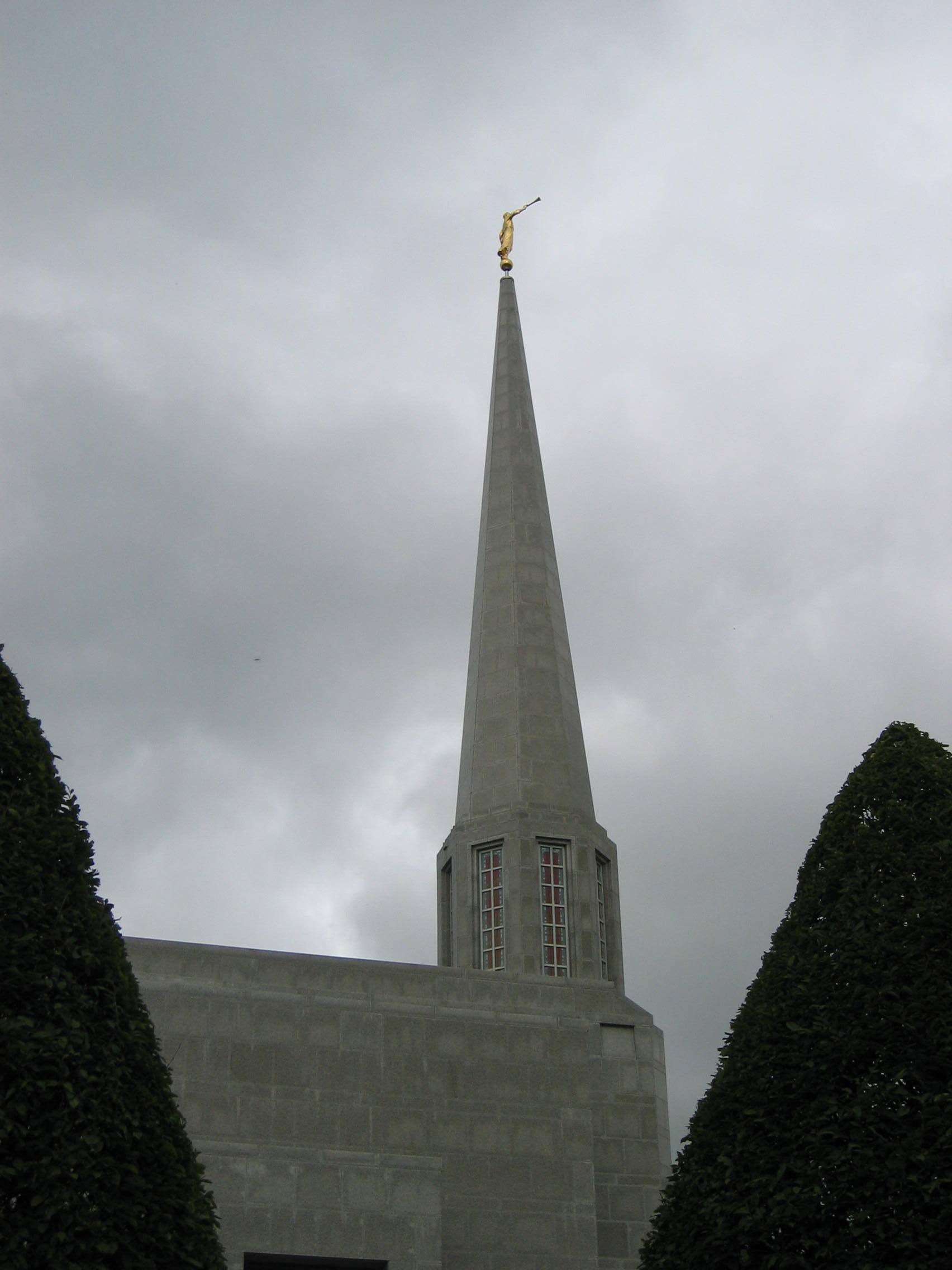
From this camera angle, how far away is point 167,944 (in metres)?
21.5

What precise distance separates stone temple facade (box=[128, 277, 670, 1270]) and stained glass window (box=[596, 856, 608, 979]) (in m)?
0.08

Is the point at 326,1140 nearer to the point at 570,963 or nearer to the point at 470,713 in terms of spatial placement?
the point at 570,963

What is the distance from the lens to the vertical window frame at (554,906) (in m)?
25.4

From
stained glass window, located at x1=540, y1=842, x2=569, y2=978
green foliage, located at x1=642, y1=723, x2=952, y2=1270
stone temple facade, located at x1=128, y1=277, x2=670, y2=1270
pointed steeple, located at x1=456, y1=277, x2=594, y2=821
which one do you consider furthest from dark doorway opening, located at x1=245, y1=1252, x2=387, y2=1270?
pointed steeple, located at x1=456, y1=277, x2=594, y2=821

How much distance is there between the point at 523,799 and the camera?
26344 millimetres

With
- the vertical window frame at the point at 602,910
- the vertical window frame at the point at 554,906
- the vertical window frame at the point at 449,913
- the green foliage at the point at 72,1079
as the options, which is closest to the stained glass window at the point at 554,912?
the vertical window frame at the point at 554,906

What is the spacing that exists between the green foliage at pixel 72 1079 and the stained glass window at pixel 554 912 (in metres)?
12.9

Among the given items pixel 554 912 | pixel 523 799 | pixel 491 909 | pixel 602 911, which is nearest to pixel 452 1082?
pixel 491 909

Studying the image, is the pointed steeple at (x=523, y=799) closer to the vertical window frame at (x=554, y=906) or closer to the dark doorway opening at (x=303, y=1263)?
the vertical window frame at (x=554, y=906)

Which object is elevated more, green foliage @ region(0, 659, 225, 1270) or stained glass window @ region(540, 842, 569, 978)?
stained glass window @ region(540, 842, 569, 978)

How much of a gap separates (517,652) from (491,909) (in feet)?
15.7

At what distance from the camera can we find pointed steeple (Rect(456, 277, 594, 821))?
26.8 m

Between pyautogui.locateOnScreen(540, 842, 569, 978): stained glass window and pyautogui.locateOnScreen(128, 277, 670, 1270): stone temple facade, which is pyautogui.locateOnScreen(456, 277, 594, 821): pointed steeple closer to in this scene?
pyautogui.locateOnScreen(128, 277, 670, 1270): stone temple facade

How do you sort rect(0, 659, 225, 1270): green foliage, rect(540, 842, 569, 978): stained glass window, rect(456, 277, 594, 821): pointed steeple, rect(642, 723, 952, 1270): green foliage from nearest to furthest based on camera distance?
rect(0, 659, 225, 1270): green foliage, rect(642, 723, 952, 1270): green foliage, rect(540, 842, 569, 978): stained glass window, rect(456, 277, 594, 821): pointed steeple
